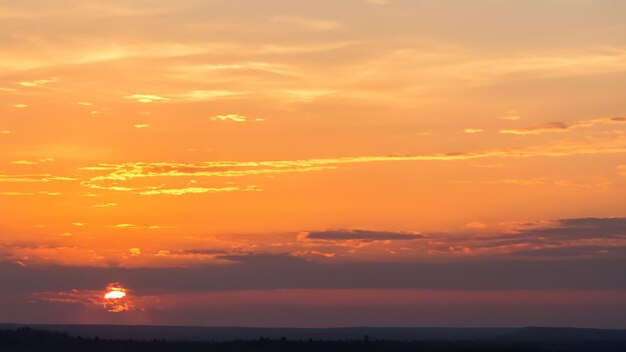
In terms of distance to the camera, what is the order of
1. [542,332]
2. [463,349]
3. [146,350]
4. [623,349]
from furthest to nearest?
[542,332]
[623,349]
[463,349]
[146,350]

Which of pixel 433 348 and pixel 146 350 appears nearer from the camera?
pixel 146 350

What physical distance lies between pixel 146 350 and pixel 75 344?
5.00 meters

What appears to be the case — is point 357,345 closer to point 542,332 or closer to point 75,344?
point 75,344

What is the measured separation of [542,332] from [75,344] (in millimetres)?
134054

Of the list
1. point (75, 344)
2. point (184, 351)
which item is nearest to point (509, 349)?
point (184, 351)

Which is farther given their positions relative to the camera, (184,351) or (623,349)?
(623,349)

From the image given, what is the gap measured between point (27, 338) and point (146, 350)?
8468 millimetres

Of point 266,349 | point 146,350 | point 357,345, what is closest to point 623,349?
point 357,345

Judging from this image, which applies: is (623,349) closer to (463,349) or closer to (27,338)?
(463,349)

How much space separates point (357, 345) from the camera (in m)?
83.8

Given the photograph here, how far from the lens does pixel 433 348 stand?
86250mm

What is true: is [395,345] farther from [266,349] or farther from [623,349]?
[623,349]

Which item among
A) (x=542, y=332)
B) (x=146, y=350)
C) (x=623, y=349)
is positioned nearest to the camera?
(x=146, y=350)

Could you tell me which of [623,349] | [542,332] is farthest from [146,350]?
[542,332]
